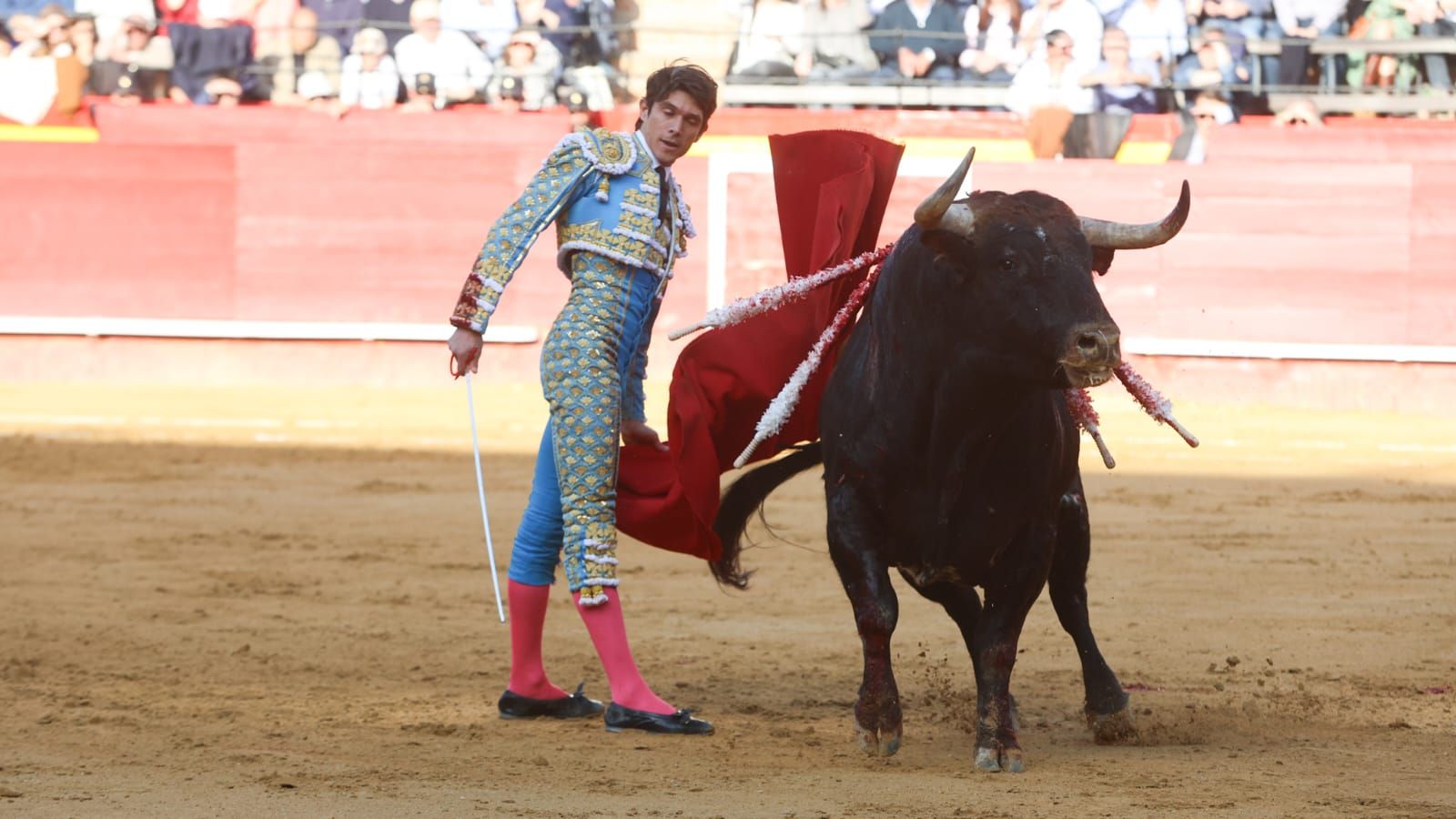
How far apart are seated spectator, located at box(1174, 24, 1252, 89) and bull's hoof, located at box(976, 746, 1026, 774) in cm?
796

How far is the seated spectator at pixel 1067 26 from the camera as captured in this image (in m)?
10.4

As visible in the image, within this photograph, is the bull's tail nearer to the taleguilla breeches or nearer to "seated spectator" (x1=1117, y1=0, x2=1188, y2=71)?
the taleguilla breeches

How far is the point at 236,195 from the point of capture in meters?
10.5

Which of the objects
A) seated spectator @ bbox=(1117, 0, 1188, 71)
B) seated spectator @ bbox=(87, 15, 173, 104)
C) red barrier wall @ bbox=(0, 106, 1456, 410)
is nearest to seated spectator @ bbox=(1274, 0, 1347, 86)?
seated spectator @ bbox=(1117, 0, 1188, 71)

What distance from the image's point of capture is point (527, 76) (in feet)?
34.7

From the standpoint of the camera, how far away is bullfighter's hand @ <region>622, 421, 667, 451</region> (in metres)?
3.25

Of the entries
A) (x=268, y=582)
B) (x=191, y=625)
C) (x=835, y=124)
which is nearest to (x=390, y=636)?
(x=191, y=625)

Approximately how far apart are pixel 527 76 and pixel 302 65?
1.41m

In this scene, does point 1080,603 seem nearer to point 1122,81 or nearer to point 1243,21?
point 1122,81

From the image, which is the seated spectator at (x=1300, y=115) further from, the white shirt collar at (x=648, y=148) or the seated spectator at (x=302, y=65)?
the white shirt collar at (x=648, y=148)

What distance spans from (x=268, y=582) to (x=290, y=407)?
4634 mm

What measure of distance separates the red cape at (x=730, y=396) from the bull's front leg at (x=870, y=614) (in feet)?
1.18

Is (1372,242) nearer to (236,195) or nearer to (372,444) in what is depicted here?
(372,444)

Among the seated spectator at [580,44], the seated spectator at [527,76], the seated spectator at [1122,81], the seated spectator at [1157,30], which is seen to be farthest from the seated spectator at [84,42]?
the seated spectator at [1157,30]
